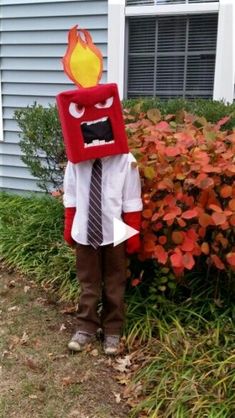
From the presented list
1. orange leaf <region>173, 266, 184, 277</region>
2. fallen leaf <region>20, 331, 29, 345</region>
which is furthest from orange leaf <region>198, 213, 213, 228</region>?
fallen leaf <region>20, 331, 29, 345</region>

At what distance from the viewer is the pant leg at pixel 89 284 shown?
9.59 ft

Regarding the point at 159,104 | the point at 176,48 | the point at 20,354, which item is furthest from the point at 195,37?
the point at 20,354

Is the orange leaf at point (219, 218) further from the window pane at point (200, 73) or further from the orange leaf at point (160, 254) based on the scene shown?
the window pane at point (200, 73)

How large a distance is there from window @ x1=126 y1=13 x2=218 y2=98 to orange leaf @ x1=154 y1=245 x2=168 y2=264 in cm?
230

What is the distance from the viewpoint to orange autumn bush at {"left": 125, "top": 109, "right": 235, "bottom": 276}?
2.66m

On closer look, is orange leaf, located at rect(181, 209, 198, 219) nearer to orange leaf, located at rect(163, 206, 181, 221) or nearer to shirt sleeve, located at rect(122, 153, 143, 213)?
orange leaf, located at rect(163, 206, 181, 221)

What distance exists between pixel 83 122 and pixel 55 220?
6.17 ft

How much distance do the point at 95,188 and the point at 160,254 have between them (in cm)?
50

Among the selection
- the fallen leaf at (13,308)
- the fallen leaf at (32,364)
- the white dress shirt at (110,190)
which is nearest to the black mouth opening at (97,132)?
the white dress shirt at (110,190)

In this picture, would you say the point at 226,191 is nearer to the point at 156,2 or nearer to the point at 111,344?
the point at 111,344

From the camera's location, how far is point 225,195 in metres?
2.66

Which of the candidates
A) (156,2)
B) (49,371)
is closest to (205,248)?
(49,371)

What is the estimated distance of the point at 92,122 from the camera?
2.70 m

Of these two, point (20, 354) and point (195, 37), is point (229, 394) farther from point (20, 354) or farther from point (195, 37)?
point (195, 37)
